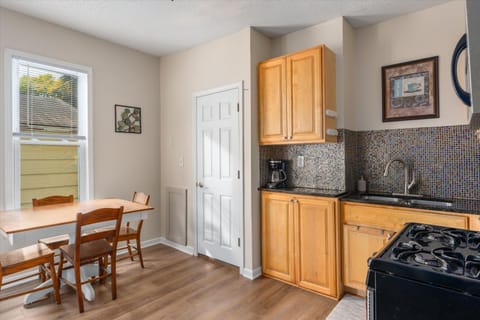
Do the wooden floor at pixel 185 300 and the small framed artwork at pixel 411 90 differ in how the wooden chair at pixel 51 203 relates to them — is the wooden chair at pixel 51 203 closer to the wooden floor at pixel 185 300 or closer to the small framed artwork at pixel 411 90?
the wooden floor at pixel 185 300

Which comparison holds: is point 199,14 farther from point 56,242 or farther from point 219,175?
point 56,242

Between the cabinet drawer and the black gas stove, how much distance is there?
1087 millimetres

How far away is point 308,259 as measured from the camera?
2664 mm

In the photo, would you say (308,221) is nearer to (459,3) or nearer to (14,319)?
(459,3)

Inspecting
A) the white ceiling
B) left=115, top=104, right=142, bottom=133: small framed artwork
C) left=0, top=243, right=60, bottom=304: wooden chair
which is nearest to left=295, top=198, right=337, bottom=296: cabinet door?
the white ceiling

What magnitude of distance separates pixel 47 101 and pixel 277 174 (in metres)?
2.77

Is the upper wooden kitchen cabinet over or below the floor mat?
over

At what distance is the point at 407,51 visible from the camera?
2.72m

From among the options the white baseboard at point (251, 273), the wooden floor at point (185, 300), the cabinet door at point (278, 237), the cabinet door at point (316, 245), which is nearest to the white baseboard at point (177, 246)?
the wooden floor at point (185, 300)

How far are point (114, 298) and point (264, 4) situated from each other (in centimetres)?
309

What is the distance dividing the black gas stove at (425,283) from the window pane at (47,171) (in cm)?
338

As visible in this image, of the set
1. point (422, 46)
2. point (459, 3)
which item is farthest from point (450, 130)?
point (459, 3)

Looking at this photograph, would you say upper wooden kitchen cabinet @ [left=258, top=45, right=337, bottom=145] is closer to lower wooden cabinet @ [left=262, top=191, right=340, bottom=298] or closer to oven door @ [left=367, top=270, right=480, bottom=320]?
lower wooden cabinet @ [left=262, top=191, right=340, bottom=298]

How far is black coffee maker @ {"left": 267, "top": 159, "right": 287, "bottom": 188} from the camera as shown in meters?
3.13
